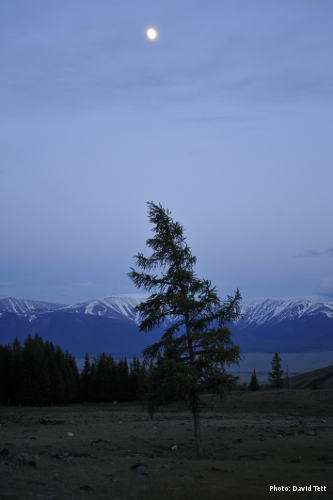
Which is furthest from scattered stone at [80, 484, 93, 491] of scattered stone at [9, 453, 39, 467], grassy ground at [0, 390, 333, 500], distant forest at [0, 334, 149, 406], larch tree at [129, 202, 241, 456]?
distant forest at [0, 334, 149, 406]

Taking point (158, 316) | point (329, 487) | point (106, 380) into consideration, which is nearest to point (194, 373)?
point (158, 316)

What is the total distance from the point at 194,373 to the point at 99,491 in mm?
10085

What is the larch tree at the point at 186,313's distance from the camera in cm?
2514

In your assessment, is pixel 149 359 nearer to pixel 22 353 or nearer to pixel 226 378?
pixel 226 378

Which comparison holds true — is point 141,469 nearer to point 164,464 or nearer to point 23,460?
point 164,464

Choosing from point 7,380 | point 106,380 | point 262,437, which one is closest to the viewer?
point 262,437

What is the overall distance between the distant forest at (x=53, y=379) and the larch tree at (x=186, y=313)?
2363 inches

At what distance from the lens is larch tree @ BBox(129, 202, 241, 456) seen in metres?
25.1

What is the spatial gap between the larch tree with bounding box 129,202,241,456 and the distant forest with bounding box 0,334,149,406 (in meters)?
60.0

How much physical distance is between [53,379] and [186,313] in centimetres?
7736

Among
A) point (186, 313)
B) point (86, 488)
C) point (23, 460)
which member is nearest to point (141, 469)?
point (86, 488)

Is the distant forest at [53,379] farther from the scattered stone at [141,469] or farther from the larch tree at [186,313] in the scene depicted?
the scattered stone at [141,469]

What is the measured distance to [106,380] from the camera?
105 meters

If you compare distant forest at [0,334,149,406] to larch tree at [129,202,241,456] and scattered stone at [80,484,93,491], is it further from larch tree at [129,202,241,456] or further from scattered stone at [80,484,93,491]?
scattered stone at [80,484,93,491]
